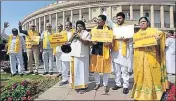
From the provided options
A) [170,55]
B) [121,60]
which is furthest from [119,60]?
[170,55]

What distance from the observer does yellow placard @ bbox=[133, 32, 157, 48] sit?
235 inches

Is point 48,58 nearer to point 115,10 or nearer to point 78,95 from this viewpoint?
point 78,95

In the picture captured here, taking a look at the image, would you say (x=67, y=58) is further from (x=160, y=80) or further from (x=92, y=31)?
(x=160, y=80)

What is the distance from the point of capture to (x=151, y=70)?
19.9ft

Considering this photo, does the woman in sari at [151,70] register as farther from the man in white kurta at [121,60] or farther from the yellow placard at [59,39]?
the yellow placard at [59,39]

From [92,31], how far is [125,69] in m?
1.24

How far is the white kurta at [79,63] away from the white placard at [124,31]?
67cm

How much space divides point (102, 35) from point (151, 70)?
61.1 inches

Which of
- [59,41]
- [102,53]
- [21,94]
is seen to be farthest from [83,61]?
[21,94]

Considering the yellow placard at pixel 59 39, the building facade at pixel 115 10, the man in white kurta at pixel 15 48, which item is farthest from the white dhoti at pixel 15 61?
the building facade at pixel 115 10

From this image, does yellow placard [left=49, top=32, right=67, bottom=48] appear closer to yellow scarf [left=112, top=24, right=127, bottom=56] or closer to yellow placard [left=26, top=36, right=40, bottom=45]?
yellow scarf [left=112, top=24, right=127, bottom=56]

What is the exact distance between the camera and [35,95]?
22.8 ft

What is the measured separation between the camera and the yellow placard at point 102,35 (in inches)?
273

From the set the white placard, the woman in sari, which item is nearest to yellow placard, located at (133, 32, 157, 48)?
the woman in sari
